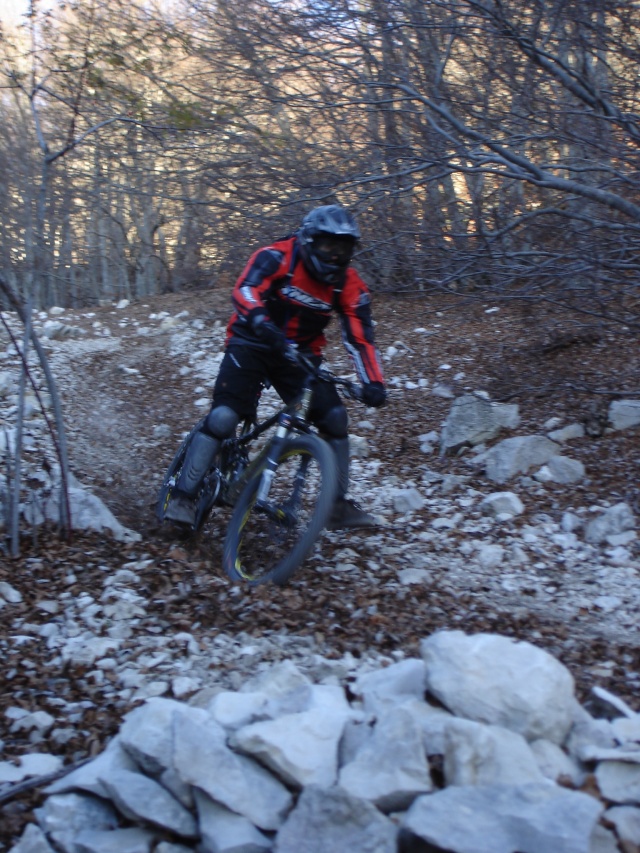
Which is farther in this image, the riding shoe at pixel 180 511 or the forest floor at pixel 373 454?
the riding shoe at pixel 180 511

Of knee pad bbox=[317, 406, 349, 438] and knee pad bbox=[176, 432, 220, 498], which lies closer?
knee pad bbox=[317, 406, 349, 438]

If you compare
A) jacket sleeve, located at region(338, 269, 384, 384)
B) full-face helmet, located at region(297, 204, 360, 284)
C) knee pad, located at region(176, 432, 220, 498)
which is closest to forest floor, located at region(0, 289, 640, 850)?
knee pad, located at region(176, 432, 220, 498)

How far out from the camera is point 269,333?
3.96 metres

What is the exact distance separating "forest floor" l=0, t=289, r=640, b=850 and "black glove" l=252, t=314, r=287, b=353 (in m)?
1.14

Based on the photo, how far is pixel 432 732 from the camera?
Answer: 8.39 feet

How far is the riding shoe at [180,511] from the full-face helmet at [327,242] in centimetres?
141

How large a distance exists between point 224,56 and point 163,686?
791 cm

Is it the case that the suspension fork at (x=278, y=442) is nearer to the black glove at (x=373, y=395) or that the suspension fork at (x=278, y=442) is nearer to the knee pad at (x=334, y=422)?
the knee pad at (x=334, y=422)

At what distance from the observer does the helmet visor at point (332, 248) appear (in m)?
4.02

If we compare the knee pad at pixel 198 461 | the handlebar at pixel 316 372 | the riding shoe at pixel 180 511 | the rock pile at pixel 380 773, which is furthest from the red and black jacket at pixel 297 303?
the rock pile at pixel 380 773

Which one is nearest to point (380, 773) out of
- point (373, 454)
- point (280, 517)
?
point (280, 517)

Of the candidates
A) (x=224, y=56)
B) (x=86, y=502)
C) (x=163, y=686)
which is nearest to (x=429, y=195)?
(x=224, y=56)

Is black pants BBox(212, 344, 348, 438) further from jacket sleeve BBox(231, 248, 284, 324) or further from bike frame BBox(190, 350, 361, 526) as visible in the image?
jacket sleeve BBox(231, 248, 284, 324)

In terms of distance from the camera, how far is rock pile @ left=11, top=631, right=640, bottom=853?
2.20 meters
